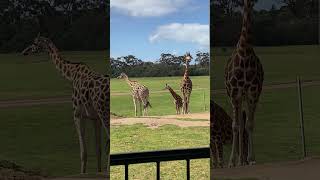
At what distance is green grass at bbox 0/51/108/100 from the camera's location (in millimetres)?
3396

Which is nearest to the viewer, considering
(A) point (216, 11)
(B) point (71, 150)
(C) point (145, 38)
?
(B) point (71, 150)

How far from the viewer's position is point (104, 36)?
3883mm

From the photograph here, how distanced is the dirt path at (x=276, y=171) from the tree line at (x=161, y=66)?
251cm

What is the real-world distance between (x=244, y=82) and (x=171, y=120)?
3833mm

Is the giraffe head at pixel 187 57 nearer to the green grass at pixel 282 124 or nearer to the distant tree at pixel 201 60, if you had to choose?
the distant tree at pixel 201 60

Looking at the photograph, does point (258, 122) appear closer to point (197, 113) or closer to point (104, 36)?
point (104, 36)

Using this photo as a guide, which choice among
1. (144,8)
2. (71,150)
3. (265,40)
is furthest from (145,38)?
(71,150)

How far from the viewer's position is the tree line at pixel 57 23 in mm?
3469

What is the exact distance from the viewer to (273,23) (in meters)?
4.42

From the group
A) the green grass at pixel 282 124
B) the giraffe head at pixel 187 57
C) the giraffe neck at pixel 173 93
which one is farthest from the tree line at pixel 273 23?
the giraffe neck at pixel 173 93

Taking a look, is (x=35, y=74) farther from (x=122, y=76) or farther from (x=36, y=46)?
(x=122, y=76)

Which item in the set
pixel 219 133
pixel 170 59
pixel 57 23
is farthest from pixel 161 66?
pixel 57 23

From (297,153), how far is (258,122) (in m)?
0.51

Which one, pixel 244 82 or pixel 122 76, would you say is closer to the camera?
pixel 244 82
